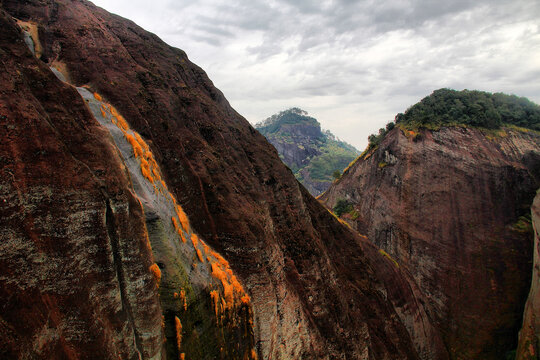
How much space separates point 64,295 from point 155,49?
1455 centimetres

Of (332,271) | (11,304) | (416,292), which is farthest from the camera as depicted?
(416,292)

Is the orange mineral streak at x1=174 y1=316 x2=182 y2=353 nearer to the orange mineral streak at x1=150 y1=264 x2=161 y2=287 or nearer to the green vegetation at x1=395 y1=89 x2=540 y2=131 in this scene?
the orange mineral streak at x1=150 y1=264 x2=161 y2=287

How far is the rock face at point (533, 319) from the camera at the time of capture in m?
20.6

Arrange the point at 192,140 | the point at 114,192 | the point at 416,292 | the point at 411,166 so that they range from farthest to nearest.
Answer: the point at 411,166 < the point at 416,292 < the point at 192,140 < the point at 114,192

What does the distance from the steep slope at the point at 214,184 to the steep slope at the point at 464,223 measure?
13713 mm

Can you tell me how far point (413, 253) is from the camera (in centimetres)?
2953

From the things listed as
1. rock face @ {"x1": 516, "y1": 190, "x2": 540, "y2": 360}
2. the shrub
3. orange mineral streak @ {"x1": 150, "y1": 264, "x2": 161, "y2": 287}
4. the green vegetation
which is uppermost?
the green vegetation

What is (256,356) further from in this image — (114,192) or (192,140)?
(192,140)

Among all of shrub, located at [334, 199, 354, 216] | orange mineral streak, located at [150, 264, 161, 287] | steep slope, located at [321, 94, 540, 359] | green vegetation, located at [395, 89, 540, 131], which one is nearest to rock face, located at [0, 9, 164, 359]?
orange mineral streak, located at [150, 264, 161, 287]

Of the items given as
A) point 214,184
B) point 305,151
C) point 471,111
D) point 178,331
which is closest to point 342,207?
point 471,111

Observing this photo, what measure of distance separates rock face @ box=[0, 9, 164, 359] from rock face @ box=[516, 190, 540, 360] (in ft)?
91.0

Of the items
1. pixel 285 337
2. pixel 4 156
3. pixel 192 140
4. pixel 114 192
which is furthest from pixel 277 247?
pixel 4 156

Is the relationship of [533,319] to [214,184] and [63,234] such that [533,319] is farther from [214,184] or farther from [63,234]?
[63,234]

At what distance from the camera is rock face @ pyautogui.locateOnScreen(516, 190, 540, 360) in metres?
20.6
